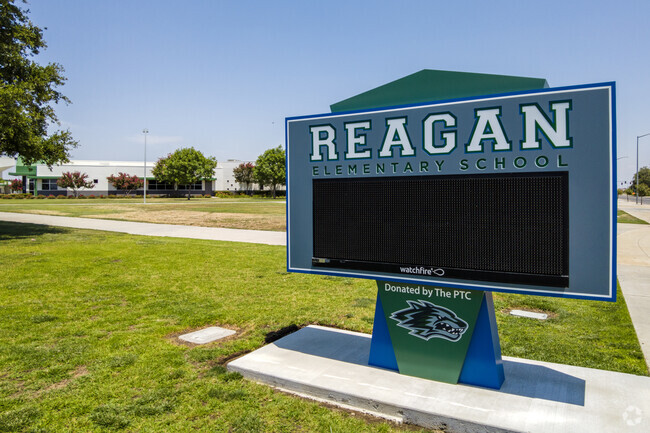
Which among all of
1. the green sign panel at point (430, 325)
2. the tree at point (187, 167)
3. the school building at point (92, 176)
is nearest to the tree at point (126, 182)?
the school building at point (92, 176)

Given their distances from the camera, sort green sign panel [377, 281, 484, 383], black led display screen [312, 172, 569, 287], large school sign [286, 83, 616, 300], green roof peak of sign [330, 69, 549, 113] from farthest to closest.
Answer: green sign panel [377, 281, 484, 383] → green roof peak of sign [330, 69, 549, 113] → black led display screen [312, 172, 569, 287] → large school sign [286, 83, 616, 300]

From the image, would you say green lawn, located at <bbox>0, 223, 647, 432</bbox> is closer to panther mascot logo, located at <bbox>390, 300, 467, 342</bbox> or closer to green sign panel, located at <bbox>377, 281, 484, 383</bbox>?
green sign panel, located at <bbox>377, 281, 484, 383</bbox>

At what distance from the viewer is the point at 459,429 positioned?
12.3ft

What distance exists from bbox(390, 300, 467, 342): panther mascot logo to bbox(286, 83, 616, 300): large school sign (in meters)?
0.38

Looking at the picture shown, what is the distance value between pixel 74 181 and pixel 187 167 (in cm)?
1746

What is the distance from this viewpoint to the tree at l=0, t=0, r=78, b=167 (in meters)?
15.8

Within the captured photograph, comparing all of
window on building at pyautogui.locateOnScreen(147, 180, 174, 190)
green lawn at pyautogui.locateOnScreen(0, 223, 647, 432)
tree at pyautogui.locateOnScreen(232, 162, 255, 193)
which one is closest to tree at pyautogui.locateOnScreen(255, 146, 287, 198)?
tree at pyautogui.locateOnScreen(232, 162, 255, 193)

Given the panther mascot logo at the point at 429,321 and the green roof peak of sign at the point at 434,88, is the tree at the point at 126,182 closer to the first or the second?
the green roof peak of sign at the point at 434,88

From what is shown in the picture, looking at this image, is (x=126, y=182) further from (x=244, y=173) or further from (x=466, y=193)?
(x=466, y=193)

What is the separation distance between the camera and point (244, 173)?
8194 cm

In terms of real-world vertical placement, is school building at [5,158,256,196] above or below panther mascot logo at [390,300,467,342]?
above

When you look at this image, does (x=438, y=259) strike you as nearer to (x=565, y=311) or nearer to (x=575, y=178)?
(x=575, y=178)

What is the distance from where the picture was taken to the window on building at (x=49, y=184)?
71250 millimetres

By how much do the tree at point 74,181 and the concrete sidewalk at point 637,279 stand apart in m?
70.9
